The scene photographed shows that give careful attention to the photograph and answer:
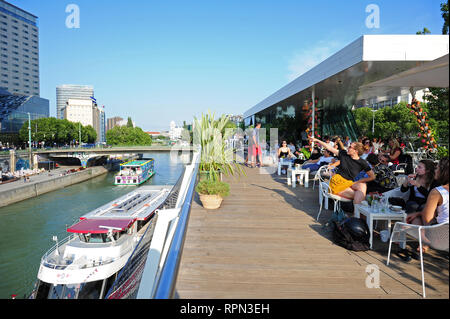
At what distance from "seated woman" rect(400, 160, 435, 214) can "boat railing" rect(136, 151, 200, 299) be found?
9.02 feet

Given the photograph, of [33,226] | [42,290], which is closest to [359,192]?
[42,290]

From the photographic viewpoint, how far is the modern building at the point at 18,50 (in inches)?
4119

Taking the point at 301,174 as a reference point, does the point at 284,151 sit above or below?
above

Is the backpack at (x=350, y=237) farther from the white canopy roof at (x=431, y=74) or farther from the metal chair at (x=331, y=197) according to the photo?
the white canopy roof at (x=431, y=74)

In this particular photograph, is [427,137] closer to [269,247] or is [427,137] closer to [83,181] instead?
[269,247]

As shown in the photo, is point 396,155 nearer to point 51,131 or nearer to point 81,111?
point 51,131

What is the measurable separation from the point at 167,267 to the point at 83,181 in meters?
46.2

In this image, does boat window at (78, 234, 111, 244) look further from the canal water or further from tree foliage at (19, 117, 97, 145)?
tree foliage at (19, 117, 97, 145)

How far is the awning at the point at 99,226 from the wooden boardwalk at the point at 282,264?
33.5 feet

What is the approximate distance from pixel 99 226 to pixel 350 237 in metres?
12.6

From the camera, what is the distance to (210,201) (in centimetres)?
474

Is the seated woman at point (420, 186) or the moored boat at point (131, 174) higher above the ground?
the seated woman at point (420, 186)

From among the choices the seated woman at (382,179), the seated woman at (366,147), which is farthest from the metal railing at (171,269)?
the seated woman at (366,147)

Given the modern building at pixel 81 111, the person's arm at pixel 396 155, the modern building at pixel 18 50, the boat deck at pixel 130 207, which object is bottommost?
the boat deck at pixel 130 207
